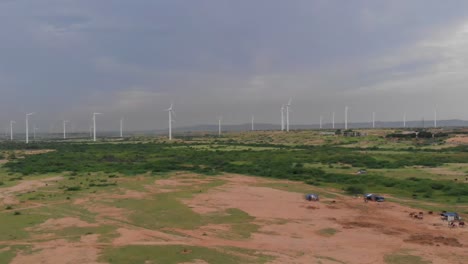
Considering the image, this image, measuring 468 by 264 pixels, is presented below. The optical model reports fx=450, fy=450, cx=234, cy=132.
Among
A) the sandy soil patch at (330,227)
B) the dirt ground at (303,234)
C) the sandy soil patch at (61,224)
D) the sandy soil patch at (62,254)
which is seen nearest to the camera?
the sandy soil patch at (62,254)

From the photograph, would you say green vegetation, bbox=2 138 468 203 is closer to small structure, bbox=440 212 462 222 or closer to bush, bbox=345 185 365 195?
bush, bbox=345 185 365 195

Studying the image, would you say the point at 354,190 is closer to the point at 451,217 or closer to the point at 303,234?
the point at 451,217

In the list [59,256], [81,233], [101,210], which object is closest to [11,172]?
[101,210]

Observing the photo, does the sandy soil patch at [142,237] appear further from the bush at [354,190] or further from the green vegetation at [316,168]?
the bush at [354,190]

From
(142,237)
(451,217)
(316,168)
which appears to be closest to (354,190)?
(451,217)

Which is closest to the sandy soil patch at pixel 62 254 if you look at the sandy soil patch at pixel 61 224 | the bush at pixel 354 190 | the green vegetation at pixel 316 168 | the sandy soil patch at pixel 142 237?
the sandy soil patch at pixel 142 237

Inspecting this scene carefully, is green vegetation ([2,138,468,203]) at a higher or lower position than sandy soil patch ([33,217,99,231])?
higher

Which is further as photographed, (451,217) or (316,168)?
(316,168)

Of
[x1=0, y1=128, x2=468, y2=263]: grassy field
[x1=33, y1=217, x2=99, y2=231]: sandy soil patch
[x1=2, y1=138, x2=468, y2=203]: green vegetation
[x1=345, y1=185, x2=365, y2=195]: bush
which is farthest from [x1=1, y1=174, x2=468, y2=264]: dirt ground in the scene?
[x1=2, y1=138, x2=468, y2=203]: green vegetation

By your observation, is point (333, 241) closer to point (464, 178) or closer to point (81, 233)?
point (81, 233)
